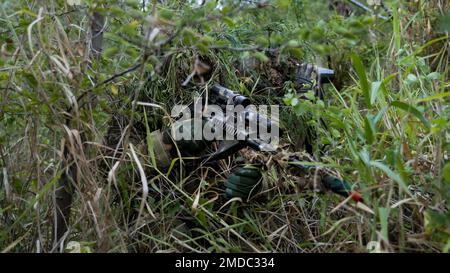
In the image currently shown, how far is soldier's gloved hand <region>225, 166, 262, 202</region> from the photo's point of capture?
1.73 m

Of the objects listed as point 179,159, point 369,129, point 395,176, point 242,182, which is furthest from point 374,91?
point 179,159

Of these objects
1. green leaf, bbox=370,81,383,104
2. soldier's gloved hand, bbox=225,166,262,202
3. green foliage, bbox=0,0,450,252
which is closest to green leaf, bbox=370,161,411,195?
green foliage, bbox=0,0,450,252

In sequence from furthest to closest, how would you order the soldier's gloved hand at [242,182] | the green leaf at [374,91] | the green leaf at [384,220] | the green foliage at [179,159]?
the soldier's gloved hand at [242,182]
the green leaf at [374,91]
the green foliage at [179,159]
the green leaf at [384,220]

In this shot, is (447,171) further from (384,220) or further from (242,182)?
(242,182)

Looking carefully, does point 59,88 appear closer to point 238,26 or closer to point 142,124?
point 142,124

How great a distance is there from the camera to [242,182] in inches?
68.1

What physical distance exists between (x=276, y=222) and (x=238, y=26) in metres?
0.84

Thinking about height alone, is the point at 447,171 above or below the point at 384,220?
above

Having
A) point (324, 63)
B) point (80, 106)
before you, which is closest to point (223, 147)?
point (80, 106)

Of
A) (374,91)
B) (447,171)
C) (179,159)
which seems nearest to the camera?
(447,171)

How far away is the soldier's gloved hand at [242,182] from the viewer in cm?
173

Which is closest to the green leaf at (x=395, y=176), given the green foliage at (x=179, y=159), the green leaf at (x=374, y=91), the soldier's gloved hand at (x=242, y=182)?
the green foliage at (x=179, y=159)

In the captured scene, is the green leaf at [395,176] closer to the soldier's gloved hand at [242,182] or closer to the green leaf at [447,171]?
the green leaf at [447,171]

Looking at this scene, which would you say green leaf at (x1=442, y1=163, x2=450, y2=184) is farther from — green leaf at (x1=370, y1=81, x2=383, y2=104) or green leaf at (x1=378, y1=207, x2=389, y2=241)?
green leaf at (x1=370, y1=81, x2=383, y2=104)
